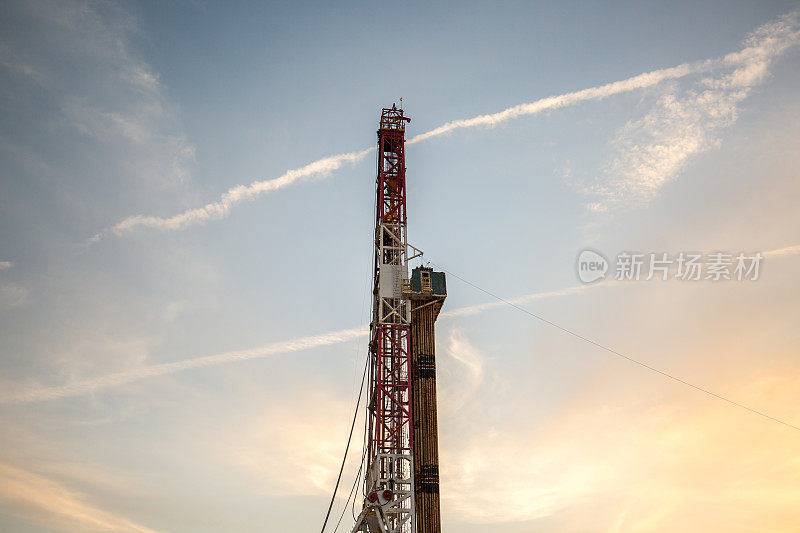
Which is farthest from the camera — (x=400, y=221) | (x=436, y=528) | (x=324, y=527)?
(x=400, y=221)

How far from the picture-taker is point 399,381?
55.4m

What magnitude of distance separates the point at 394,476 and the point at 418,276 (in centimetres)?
1653

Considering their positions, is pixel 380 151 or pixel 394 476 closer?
pixel 394 476

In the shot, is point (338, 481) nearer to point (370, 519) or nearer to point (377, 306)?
point (370, 519)

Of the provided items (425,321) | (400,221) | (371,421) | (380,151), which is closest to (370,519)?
(371,421)

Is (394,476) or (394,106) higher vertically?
(394,106)

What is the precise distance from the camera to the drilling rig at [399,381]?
52.0m

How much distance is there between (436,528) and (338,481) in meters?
9.42

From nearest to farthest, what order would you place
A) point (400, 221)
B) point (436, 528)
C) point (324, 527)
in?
1. point (436, 528)
2. point (324, 527)
3. point (400, 221)

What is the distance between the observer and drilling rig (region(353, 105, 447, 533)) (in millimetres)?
51981

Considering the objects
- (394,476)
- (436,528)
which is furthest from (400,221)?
(436,528)

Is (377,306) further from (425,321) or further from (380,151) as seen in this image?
(380,151)

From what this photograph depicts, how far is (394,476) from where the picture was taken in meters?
52.4

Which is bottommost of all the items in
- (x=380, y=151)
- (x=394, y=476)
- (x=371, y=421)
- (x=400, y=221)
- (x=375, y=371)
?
(x=394, y=476)
